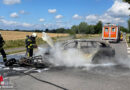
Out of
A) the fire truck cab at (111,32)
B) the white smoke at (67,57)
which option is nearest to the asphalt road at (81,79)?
the white smoke at (67,57)

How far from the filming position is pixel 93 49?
805 cm

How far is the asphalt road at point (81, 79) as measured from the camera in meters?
5.20

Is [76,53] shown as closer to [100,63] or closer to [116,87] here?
[100,63]

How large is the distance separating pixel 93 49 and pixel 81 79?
7.80 ft

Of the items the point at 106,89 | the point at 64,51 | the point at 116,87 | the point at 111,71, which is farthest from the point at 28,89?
the point at 111,71

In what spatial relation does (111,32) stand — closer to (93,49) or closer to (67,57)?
(93,49)

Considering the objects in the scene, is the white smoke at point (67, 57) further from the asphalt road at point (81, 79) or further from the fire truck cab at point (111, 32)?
the fire truck cab at point (111, 32)

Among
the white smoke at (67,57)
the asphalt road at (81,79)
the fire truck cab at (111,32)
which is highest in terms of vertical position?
the fire truck cab at (111,32)

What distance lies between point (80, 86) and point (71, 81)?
620 millimetres

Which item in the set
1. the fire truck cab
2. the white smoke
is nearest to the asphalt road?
the white smoke

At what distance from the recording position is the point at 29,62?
782 centimetres

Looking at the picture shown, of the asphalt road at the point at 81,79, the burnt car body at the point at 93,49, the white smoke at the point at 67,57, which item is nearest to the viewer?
the asphalt road at the point at 81,79

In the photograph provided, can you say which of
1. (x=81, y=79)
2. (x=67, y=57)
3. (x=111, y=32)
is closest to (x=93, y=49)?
(x=67, y=57)

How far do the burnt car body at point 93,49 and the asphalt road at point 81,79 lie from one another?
432 mm
